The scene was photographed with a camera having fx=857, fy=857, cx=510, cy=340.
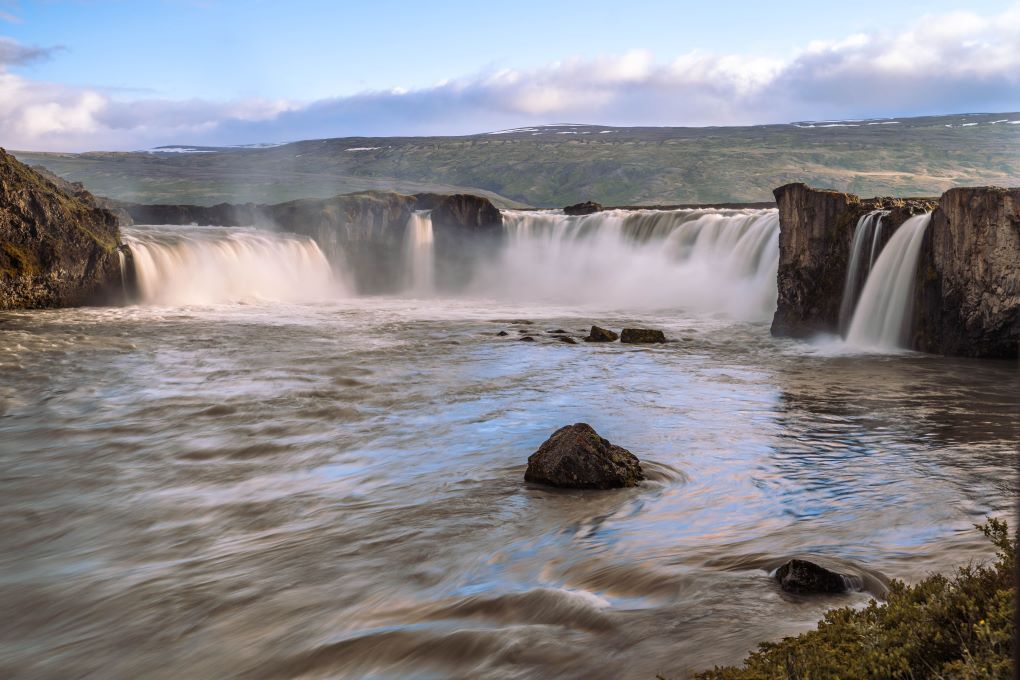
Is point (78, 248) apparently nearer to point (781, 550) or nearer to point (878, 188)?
point (781, 550)

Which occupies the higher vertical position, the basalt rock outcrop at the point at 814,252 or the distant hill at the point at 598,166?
the distant hill at the point at 598,166

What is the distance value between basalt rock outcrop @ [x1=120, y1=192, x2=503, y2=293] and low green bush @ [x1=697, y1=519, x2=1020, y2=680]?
38929 mm

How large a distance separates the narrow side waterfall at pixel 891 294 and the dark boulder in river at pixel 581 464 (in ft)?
43.4

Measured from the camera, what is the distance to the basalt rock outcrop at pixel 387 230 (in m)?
Result: 42.6

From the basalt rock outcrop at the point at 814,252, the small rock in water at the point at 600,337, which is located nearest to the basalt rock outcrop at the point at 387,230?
the small rock in water at the point at 600,337

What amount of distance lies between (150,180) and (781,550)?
14170cm

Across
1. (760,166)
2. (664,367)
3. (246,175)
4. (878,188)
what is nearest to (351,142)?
(246,175)

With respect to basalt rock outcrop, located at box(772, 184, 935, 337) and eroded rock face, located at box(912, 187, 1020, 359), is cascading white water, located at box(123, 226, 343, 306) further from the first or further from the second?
eroded rock face, located at box(912, 187, 1020, 359)

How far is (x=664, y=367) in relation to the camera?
59.7 ft

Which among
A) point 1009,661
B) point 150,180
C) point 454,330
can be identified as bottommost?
point 454,330

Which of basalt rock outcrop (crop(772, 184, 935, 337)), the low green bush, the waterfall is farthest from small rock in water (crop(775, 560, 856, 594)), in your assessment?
basalt rock outcrop (crop(772, 184, 935, 337))

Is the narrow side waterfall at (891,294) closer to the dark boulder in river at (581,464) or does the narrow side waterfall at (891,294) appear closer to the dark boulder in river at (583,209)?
the dark boulder in river at (581,464)

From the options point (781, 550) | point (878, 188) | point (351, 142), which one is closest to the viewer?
point (781, 550)

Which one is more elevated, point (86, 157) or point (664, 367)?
point (86, 157)
